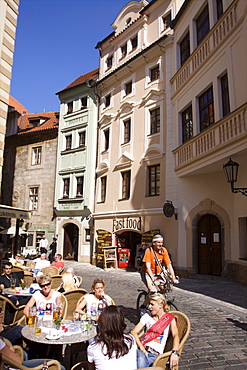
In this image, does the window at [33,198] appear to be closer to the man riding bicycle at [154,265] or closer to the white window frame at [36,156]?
the white window frame at [36,156]

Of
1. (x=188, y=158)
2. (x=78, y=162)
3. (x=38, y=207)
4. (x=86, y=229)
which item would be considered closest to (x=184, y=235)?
(x=188, y=158)

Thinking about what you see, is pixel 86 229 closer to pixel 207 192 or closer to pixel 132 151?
pixel 132 151

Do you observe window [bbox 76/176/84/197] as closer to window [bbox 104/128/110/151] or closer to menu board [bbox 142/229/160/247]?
window [bbox 104/128/110/151]

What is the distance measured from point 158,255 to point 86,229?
52.2 ft

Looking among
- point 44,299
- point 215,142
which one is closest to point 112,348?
point 44,299

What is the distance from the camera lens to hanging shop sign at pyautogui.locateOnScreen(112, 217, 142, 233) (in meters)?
16.3

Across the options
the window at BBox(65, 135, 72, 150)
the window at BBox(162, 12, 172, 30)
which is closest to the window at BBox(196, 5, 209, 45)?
the window at BBox(162, 12, 172, 30)

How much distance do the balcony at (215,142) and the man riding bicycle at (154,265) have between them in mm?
4621

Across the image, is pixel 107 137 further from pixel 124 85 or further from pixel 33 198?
pixel 33 198

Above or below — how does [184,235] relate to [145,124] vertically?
below

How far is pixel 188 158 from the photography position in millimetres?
12578

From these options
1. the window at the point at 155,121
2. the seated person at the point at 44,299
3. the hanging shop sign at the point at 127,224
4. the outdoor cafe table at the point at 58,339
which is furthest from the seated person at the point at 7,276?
the window at the point at 155,121

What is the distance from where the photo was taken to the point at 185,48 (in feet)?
48.1

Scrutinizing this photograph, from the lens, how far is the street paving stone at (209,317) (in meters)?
4.45
